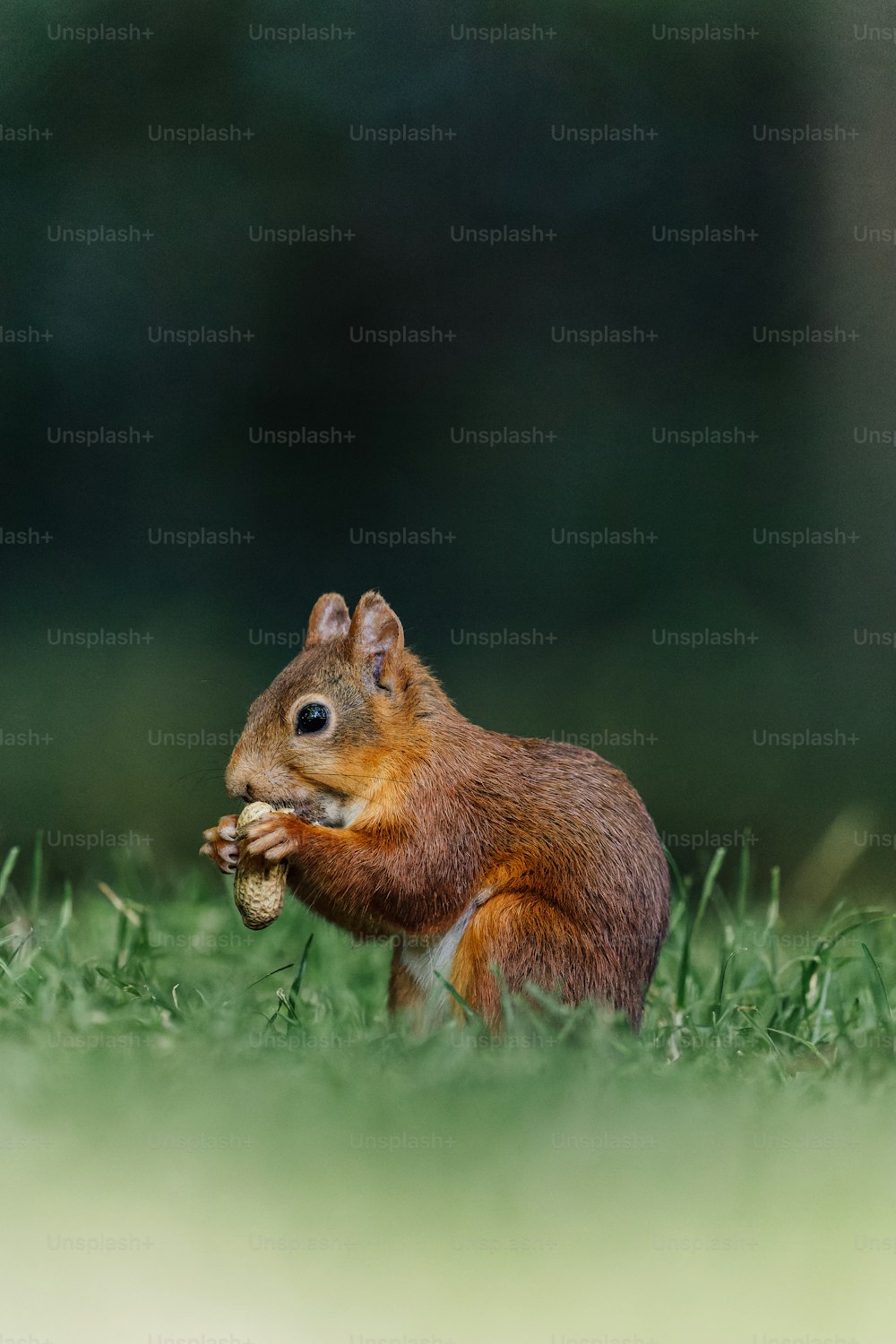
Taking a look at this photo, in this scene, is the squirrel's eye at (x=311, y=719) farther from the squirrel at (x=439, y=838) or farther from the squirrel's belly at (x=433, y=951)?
the squirrel's belly at (x=433, y=951)

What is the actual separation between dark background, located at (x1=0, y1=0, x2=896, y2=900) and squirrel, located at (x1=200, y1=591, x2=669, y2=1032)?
90.2 inches

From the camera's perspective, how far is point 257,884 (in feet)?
8.22

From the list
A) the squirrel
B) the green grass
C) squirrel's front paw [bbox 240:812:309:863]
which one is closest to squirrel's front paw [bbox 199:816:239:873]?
the squirrel

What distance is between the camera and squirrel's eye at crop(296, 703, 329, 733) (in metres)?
2.56

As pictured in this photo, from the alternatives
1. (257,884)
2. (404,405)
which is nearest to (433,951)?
(257,884)

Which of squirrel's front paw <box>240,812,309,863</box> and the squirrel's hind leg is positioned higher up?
squirrel's front paw <box>240,812,309,863</box>

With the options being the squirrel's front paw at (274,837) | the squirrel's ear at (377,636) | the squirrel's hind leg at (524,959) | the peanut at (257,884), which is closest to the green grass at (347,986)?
the squirrel's hind leg at (524,959)

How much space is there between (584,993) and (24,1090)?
35.7 inches

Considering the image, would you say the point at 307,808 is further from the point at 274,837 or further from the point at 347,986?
the point at 347,986

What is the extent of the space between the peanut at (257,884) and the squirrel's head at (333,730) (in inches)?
2.2

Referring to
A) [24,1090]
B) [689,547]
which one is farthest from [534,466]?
[24,1090]

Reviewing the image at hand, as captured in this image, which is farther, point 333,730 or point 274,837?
point 333,730

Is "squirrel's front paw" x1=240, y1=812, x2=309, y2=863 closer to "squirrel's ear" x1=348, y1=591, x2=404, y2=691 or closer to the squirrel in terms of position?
the squirrel

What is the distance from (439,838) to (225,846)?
0.39 meters
